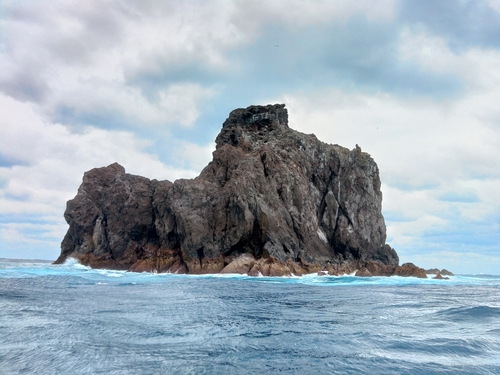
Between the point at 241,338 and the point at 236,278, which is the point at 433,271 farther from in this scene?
the point at 241,338

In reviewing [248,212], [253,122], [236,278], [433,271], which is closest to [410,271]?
[433,271]

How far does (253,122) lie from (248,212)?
32.1 metres

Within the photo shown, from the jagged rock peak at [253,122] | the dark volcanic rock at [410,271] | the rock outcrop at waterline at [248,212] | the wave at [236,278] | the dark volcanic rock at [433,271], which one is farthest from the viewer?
the jagged rock peak at [253,122]

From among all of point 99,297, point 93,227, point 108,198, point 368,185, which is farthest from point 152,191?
point 99,297

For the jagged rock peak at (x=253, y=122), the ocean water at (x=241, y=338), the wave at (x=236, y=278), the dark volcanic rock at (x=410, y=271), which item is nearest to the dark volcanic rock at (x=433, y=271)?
the dark volcanic rock at (x=410, y=271)

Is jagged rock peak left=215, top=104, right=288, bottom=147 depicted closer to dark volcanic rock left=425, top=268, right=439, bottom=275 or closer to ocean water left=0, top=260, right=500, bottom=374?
dark volcanic rock left=425, top=268, right=439, bottom=275

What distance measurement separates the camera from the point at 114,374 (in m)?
10.5

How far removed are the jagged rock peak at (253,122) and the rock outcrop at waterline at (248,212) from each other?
25 centimetres

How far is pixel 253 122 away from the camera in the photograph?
9612cm

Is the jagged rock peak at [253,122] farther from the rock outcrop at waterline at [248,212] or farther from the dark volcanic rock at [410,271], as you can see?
the dark volcanic rock at [410,271]

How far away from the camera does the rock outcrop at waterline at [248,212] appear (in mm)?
70000

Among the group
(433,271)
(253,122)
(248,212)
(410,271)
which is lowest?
(410,271)

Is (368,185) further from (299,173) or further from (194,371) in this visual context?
(194,371)

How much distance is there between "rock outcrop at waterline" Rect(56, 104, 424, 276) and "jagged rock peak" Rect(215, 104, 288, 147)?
245 millimetres
